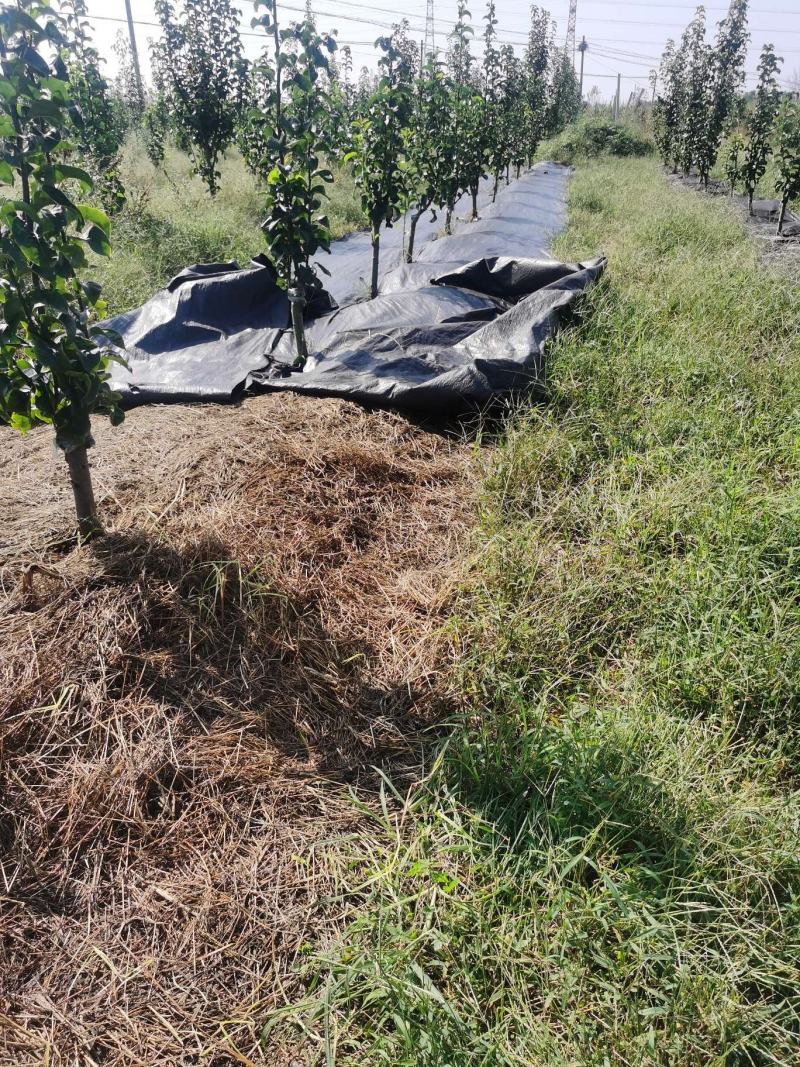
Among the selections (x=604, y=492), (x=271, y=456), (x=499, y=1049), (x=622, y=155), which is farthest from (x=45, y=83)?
(x=622, y=155)

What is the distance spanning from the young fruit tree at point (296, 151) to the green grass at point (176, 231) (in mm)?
813

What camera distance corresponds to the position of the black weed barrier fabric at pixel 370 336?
12.5ft

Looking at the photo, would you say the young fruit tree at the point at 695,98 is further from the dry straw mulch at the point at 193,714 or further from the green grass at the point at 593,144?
the dry straw mulch at the point at 193,714

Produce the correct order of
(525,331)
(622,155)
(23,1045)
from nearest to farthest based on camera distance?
1. (23,1045)
2. (525,331)
3. (622,155)

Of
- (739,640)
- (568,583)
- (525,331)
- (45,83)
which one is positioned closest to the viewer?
(45,83)

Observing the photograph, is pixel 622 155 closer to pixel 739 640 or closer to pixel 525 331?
pixel 525 331

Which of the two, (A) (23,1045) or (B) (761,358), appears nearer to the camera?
(A) (23,1045)

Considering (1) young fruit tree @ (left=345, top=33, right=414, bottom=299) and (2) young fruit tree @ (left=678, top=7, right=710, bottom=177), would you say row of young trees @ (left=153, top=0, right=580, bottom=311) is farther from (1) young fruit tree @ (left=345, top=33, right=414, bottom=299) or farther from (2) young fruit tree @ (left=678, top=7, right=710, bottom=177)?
(2) young fruit tree @ (left=678, top=7, right=710, bottom=177)

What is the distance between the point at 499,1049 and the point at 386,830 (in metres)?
0.63

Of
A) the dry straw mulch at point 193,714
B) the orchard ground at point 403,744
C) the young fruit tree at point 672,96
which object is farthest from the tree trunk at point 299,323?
the young fruit tree at point 672,96

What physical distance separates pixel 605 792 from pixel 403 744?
2.11 ft

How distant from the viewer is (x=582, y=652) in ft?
7.95

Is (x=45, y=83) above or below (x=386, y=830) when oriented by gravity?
above

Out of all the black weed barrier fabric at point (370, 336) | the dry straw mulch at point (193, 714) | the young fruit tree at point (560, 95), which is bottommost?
the dry straw mulch at point (193, 714)
